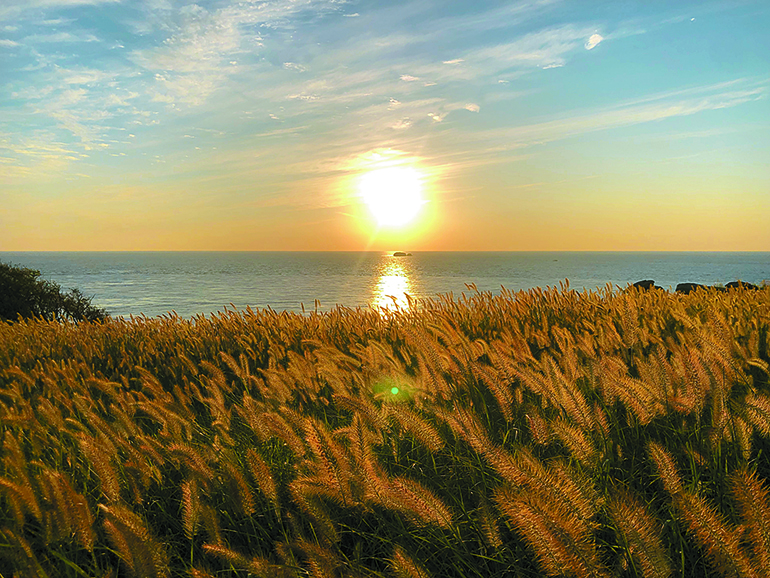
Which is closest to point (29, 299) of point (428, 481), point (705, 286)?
point (428, 481)

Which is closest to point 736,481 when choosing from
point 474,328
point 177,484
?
point 177,484

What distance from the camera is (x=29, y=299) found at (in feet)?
47.9

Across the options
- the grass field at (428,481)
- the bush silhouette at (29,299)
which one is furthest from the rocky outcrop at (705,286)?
the bush silhouette at (29,299)

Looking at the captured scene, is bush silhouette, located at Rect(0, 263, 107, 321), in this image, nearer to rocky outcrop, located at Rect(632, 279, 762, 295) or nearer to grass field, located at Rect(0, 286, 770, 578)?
grass field, located at Rect(0, 286, 770, 578)

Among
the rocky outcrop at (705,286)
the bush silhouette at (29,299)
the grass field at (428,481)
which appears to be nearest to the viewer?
the grass field at (428,481)

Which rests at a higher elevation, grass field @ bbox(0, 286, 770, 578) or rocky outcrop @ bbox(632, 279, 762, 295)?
rocky outcrop @ bbox(632, 279, 762, 295)

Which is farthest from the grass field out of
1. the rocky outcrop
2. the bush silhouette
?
the bush silhouette

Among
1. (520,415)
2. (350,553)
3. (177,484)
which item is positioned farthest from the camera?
(520,415)

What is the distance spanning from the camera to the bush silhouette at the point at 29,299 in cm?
1412

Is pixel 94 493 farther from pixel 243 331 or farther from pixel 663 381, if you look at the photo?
pixel 243 331

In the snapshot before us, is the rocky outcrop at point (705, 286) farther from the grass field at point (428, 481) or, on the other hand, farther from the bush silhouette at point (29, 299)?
the bush silhouette at point (29, 299)

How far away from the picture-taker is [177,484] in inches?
97.6

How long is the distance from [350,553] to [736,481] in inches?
53.4

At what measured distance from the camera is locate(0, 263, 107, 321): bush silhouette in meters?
14.1
